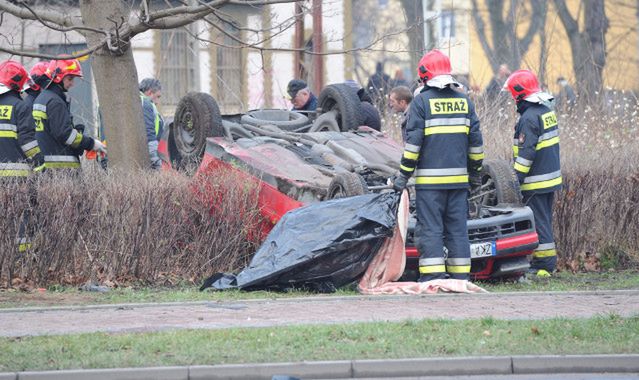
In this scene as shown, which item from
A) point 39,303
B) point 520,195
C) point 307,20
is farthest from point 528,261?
point 307,20

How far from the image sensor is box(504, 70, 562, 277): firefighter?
39.4ft

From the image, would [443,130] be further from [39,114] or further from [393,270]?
[39,114]

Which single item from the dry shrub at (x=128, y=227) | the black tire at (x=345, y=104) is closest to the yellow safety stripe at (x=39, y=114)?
the dry shrub at (x=128, y=227)

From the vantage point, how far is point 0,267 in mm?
11031

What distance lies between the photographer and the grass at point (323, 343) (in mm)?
7492

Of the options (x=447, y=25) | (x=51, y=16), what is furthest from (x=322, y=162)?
(x=447, y=25)

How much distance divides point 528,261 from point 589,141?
532 cm

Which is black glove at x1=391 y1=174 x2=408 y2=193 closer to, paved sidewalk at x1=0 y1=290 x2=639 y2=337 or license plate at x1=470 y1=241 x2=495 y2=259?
license plate at x1=470 y1=241 x2=495 y2=259

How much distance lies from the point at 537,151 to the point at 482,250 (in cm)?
168

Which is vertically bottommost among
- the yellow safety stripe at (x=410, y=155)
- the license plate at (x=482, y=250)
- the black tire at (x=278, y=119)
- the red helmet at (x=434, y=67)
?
the license plate at (x=482, y=250)

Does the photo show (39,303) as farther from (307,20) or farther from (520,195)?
(307,20)

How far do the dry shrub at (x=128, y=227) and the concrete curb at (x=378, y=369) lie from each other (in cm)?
413

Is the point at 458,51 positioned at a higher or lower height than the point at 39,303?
higher

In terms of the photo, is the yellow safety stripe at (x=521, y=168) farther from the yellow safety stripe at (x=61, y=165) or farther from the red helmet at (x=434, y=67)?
the yellow safety stripe at (x=61, y=165)
